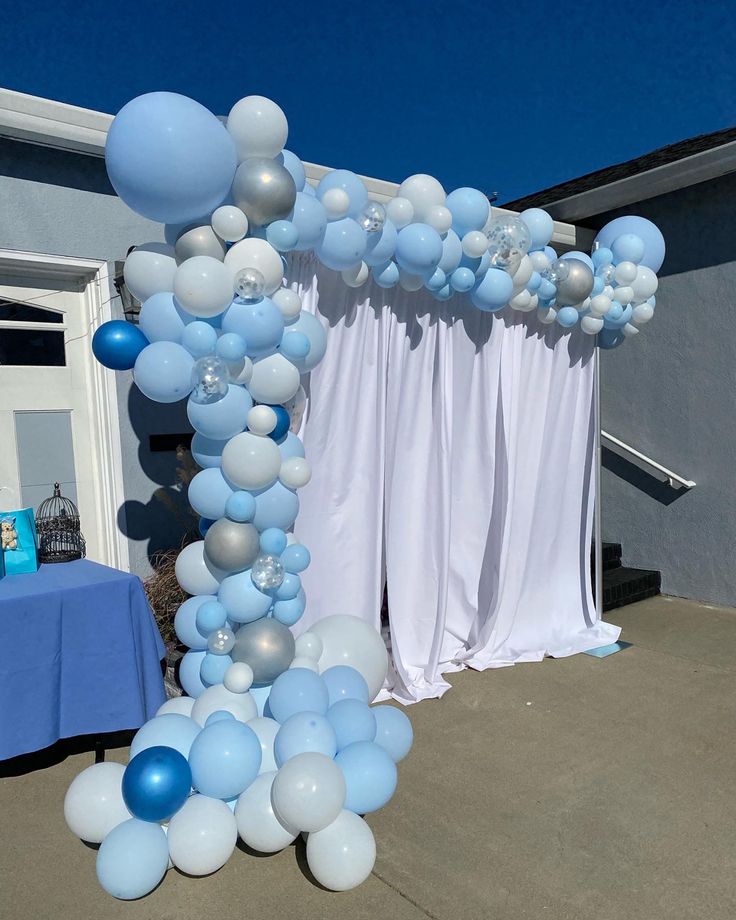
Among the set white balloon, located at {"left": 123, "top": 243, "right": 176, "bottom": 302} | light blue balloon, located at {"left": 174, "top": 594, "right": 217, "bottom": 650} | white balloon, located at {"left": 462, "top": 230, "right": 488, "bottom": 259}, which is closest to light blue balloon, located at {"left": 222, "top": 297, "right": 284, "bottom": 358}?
white balloon, located at {"left": 123, "top": 243, "right": 176, "bottom": 302}

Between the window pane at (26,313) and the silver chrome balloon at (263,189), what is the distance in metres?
1.75

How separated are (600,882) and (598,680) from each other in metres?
1.82

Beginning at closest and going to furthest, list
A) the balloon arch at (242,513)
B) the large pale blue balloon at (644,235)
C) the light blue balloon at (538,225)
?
the balloon arch at (242,513), the light blue balloon at (538,225), the large pale blue balloon at (644,235)

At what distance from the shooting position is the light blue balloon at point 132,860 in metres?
2.21

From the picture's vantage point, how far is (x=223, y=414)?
2.67 m

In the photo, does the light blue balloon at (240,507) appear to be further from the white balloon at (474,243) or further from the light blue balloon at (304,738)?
the white balloon at (474,243)

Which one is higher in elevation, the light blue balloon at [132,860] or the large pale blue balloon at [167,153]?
the large pale blue balloon at [167,153]

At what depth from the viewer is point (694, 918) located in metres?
2.15

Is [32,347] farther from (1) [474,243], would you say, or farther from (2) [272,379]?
(1) [474,243]

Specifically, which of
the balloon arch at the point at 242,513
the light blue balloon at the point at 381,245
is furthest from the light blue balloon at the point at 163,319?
the light blue balloon at the point at 381,245

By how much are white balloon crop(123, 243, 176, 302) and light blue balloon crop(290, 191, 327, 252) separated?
1.63ft

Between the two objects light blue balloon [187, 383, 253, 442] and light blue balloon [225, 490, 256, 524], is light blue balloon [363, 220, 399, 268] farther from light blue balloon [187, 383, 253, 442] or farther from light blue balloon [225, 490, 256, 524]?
light blue balloon [225, 490, 256, 524]

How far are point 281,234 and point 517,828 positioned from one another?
2.33 m

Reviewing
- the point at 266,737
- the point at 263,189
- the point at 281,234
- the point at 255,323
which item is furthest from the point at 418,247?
the point at 266,737
